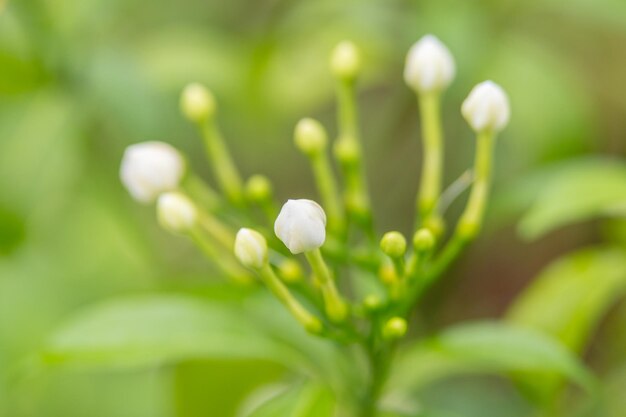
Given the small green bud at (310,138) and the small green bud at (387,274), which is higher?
the small green bud at (310,138)

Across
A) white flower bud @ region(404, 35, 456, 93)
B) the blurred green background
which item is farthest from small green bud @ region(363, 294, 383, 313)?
the blurred green background

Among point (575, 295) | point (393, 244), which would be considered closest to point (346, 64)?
point (393, 244)

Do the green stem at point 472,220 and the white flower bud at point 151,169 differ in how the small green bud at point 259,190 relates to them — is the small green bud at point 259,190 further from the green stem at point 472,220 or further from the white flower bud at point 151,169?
the green stem at point 472,220

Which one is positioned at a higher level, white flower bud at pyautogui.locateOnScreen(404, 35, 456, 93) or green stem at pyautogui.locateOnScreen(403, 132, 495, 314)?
white flower bud at pyautogui.locateOnScreen(404, 35, 456, 93)

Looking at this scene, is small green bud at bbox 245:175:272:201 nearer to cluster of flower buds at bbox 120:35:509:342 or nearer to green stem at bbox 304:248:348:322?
cluster of flower buds at bbox 120:35:509:342

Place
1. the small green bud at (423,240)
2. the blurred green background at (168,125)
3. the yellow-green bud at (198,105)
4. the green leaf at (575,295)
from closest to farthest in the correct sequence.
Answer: the small green bud at (423,240)
the yellow-green bud at (198,105)
the green leaf at (575,295)
the blurred green background at (168,125)

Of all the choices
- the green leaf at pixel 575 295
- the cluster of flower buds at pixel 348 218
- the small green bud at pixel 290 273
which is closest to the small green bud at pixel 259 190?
the cluster of flower buds at pixel 348 218

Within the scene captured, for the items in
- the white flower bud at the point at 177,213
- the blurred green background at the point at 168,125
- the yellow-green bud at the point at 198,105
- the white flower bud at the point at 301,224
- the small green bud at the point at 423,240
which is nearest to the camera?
the white flower bud at the point at 301,224
